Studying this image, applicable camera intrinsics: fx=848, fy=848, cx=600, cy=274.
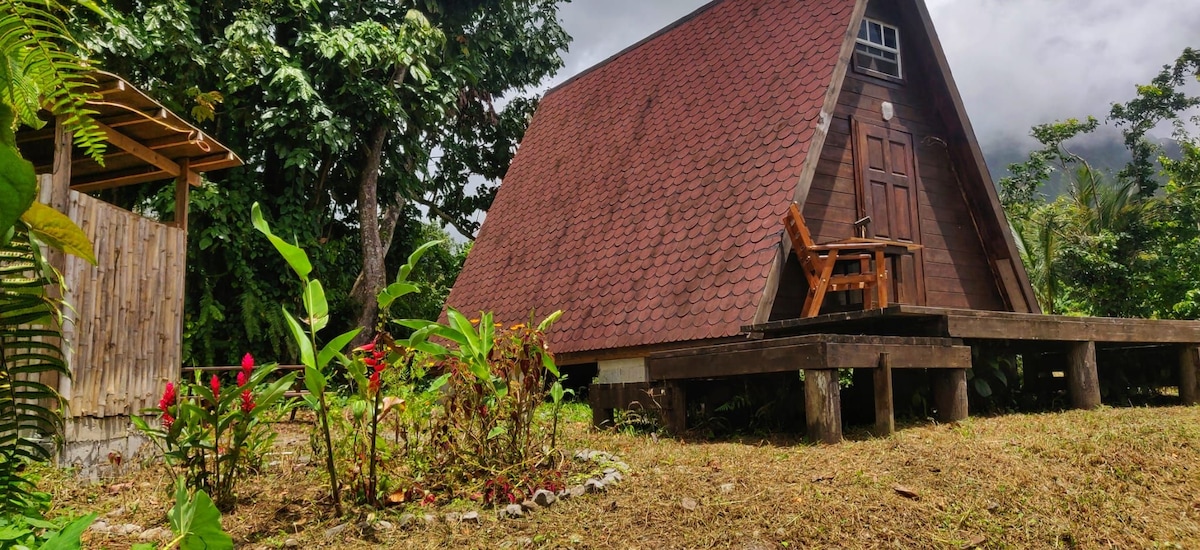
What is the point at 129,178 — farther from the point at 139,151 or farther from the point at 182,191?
the point at 139,151

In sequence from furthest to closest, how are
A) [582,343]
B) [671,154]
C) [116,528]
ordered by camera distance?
[671,154], [582,343], [116,528]

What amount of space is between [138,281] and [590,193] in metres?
6.05

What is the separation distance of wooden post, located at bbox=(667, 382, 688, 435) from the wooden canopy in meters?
3.99

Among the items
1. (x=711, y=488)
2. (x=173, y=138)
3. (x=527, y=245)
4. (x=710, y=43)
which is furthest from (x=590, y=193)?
(x=711, y=488)

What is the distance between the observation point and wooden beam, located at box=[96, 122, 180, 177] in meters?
6.07

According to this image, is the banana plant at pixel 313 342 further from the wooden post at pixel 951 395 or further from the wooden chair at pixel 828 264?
the wooden chair at pixel 828 264

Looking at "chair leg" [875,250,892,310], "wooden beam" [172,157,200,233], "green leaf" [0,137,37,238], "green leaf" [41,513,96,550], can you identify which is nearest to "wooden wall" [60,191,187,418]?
"wooden beam" [172,157,200,233]

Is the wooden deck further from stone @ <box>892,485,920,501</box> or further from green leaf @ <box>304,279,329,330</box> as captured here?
green leaf @ <box>304,279,329,330</box>

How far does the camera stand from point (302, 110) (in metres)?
13.6

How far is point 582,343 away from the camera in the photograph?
366 inches

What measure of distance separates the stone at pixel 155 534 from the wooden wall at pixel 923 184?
6739 millimetres

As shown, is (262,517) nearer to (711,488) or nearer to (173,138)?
(711,488)

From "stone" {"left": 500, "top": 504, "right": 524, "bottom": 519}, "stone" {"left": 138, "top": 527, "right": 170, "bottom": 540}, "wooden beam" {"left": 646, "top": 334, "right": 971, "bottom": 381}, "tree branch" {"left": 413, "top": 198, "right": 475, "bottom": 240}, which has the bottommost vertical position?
"stone" {"left": 138, "top": 527, "right": 170, "bottom": 540}

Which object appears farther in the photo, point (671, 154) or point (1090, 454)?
point (671, 154)
